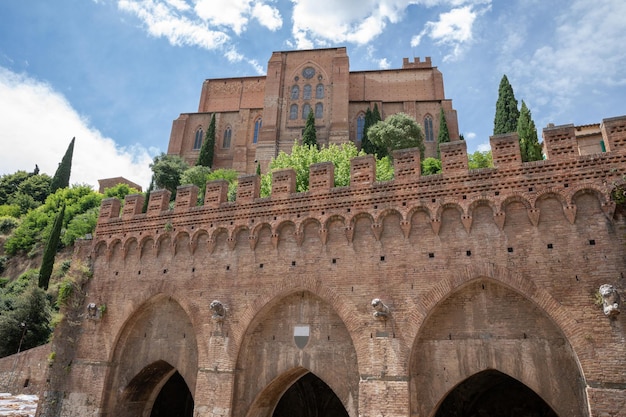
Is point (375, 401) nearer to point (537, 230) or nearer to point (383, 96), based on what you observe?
point (537, 230)

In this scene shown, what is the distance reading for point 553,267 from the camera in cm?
1038

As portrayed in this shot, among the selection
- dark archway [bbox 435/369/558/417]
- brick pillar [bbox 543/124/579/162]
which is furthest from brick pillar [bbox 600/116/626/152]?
dark archway [bbox 435/369/558/417]

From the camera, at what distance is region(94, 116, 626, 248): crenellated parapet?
10.6m

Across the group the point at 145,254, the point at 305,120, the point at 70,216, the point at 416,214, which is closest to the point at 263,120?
the point at 305,120

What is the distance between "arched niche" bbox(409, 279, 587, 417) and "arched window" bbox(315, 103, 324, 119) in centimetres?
4451

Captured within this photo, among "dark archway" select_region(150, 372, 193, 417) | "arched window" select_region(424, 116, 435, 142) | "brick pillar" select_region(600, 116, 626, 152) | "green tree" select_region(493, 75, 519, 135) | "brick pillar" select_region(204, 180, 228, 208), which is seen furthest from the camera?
"arched window" select_region(424, 116, 435, 142)

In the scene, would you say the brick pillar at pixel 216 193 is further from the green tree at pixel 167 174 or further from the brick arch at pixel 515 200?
the green tree at pixel 167 174

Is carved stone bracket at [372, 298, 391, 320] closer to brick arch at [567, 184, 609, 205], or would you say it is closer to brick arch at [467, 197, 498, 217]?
brick arch at [467, 197, 498, 217]

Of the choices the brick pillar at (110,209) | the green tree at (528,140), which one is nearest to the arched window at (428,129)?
the green tree at (528,140)

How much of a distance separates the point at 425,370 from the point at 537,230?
4.66 m

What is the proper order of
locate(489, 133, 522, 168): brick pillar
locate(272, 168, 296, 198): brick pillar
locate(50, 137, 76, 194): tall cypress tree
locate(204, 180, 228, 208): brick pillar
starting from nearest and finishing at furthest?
1. locate(489, 133, 522, 168): brick pillar
2. locate(272, 168, 296, 198): brick pillar
3. locate(204, 180, 228, 208): brick pillar
4. locate(50, 137, 76, 194): tall cypress tree

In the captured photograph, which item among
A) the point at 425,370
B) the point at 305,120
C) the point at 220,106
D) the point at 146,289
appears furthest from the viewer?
the point at 220,106

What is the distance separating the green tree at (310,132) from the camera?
48.3 meters

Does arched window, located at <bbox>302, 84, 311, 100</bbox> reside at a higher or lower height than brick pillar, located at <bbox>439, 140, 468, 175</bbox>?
higher
